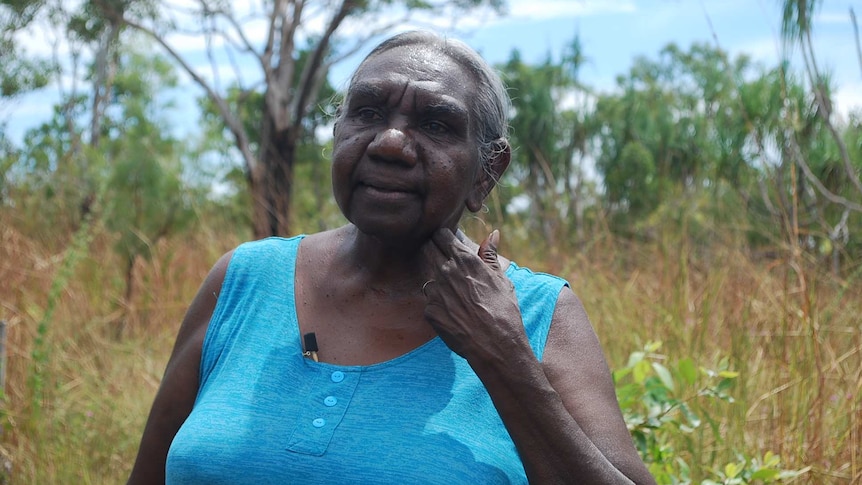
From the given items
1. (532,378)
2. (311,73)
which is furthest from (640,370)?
(311,73)

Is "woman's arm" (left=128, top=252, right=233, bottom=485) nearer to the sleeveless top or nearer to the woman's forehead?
the sleeveless top

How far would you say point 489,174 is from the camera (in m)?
1.94

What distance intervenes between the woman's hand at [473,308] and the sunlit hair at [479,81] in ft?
0.96

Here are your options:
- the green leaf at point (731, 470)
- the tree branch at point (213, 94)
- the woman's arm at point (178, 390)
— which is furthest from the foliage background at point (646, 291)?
the tree branch at point (213, 94)

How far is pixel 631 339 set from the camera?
386cm

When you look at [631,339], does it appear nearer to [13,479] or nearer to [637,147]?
[13,479]

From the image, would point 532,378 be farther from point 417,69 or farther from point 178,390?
point 178,390

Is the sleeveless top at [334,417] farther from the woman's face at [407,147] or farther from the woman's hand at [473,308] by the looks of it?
the woman's face at [407,147]

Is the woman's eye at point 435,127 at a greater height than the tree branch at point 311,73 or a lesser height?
lesser

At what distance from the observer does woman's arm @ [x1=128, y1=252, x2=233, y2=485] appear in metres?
1.92

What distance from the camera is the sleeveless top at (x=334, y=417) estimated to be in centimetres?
162

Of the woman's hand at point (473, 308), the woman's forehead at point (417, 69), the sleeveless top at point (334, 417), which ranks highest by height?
the woman's forehead at point (417, 69)

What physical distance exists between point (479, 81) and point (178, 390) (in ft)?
3.13

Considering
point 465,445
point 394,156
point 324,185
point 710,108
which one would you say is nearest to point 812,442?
point 465,445
